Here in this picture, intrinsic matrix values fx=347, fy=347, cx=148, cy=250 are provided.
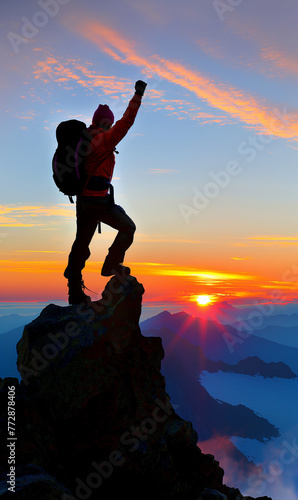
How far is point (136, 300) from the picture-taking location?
11.8 metres

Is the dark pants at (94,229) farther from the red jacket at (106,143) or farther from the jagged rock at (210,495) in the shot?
the jagged rock at (210,495)

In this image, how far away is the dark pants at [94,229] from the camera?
10773 millimetres

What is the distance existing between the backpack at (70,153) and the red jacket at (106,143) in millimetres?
225

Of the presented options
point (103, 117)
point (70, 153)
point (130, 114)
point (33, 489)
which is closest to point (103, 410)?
point (33, 489)

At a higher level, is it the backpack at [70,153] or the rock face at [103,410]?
the backpack at [70,153]

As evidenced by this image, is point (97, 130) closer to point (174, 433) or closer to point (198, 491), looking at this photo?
point (174, 433)

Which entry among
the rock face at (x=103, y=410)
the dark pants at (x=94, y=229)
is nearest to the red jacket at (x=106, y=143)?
the dark pants at (x=94, y=229)

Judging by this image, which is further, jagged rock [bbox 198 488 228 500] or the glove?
jagged rock [bbox 198 488 228 500]

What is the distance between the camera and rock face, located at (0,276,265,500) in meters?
8.33

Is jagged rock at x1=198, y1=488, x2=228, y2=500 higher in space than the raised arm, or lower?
lower

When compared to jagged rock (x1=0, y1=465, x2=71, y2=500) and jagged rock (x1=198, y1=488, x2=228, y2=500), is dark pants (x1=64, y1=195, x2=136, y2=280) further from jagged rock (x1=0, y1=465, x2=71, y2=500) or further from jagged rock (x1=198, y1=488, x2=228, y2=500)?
jagged rock (x1=198, y1=488, x2=228, y2=500)

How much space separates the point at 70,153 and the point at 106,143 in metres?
1.04

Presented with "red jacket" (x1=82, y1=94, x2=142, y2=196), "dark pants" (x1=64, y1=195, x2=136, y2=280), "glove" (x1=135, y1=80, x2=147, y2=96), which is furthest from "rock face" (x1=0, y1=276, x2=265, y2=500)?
"glove" (x1=135, y1=80, x2=147, y2=96)

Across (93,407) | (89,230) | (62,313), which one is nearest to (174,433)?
(93,407)
